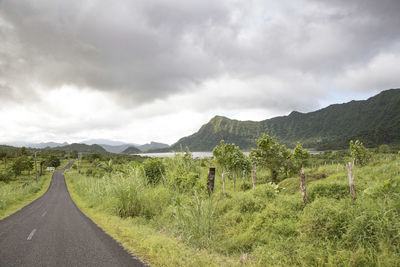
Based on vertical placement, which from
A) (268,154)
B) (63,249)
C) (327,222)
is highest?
(268,154)

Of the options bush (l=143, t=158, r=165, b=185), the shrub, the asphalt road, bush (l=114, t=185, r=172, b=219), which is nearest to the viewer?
the asphalt road

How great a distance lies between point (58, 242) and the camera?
973 cm

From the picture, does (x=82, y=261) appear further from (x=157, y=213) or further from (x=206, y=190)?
(x=206, y=190)

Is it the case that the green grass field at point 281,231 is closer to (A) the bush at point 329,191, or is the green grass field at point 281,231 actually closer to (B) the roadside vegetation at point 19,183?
(A) the bush at point 329,191

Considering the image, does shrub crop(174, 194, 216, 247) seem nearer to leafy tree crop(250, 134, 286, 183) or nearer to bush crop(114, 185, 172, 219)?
bush crop(114, 185, 172, 219)

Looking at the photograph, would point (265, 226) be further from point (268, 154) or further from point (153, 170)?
point (268, 154)

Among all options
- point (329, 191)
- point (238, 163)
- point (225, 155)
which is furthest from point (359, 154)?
point (329, 191)

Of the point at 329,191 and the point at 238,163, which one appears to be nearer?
the point at 329,191

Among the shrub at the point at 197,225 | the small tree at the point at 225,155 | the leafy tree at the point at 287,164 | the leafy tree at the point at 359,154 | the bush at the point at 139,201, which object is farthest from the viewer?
the leafy tree at the point at 359,154

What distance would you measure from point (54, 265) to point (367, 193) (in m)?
10.9

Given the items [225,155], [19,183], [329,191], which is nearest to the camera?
[329,191]

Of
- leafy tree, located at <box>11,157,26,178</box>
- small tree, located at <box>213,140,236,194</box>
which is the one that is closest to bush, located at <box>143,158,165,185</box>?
small tree, located at <box>213,140,236,194</box>

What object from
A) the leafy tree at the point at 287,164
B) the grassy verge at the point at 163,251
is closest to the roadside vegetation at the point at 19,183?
the grassy verge at the point at 163,251

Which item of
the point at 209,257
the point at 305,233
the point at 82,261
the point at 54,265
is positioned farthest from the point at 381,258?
the point at 54,265
